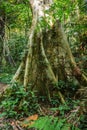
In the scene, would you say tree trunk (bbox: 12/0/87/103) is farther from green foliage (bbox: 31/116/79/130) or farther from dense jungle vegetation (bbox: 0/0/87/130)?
green foliage (bbox: 31/116/79/130)

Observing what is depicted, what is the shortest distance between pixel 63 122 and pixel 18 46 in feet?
40.5

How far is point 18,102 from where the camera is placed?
5324 mm

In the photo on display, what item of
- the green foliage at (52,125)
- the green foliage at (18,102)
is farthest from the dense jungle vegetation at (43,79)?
the green foliage at (52,125)

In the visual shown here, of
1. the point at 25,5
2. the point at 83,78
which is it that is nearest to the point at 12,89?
the point at 83,78

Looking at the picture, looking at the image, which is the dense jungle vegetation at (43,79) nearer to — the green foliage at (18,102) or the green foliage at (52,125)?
the green foliage at (18,102)

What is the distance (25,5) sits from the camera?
11906 millimetres

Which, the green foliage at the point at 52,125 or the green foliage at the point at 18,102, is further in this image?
the green foliage at the point at 18,102

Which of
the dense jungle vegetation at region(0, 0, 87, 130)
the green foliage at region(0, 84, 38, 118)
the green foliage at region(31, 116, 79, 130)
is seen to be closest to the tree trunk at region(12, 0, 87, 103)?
the dense jungle vegetation at region(0, 0, 87, 130)

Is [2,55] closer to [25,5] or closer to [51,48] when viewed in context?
[25,5]

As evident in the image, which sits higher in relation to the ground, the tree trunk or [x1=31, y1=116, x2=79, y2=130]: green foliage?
the tree trunk

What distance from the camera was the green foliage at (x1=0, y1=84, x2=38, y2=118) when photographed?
509 cm

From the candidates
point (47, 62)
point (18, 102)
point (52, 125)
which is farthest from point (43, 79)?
point (52, 125)

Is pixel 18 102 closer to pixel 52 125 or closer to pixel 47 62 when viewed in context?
pixel 47 62

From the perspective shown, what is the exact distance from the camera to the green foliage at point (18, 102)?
16.7 ft
